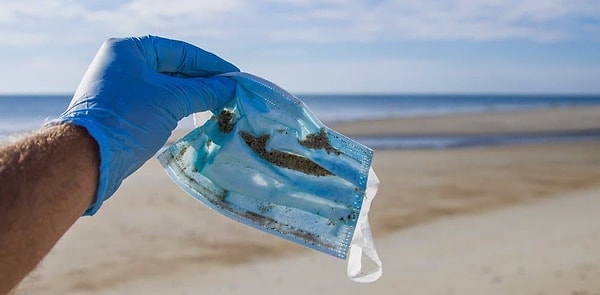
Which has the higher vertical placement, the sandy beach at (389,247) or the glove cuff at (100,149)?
the glove cuff at (100,149)

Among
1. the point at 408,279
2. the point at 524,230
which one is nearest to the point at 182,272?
the point at 408,279

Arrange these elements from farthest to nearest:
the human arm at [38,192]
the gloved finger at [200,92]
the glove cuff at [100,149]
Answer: the gloved finger at [200,92], the glove cuff at [100,149], the human arm at [38,192]

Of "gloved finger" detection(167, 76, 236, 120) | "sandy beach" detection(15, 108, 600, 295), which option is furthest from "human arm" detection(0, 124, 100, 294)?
"sandy beach" detection(15, 108, 600, 295)

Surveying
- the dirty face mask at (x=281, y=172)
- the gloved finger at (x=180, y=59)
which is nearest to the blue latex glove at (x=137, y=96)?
the gloved finger at (x=180, y=59)

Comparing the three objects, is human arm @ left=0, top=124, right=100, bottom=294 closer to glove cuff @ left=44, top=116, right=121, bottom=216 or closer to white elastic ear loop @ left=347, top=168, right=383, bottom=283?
glove cuff @ left=44, top=116, right=121, bottom=216

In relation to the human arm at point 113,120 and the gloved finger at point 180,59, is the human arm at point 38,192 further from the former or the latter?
the gloved finger at point 180,59

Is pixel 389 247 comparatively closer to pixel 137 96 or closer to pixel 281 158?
pixel 281 158

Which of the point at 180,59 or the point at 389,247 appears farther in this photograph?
the point at 389,247

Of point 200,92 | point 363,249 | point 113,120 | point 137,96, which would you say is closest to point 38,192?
point 113,120
